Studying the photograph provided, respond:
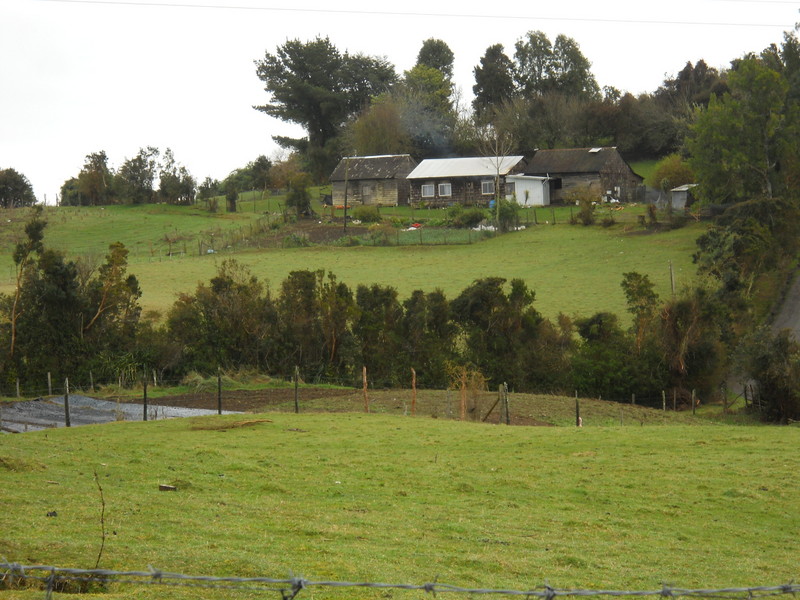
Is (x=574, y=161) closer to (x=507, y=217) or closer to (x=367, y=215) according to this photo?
(x=507, y=217)

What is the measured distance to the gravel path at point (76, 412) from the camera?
81.3ft

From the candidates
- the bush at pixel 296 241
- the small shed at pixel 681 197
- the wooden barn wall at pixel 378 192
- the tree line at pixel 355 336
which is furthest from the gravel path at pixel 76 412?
the wooden barn wall at pixel 378 192

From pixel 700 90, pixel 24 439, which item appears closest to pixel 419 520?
pixel 24 439

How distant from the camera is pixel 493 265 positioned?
57.6 meters

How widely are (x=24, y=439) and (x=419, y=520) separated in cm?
969

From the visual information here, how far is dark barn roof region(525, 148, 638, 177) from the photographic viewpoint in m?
83.3

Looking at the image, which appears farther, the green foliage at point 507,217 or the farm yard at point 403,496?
the green foliage at point 507,217

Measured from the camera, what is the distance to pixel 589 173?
83062 millimetres

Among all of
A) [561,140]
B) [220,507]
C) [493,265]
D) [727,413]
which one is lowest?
[727,413]

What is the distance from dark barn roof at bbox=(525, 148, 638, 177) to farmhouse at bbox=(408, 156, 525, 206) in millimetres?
1771

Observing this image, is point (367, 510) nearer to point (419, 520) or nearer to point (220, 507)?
point (419, 520)

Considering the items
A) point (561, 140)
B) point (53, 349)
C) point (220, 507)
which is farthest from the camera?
point (561, 140)

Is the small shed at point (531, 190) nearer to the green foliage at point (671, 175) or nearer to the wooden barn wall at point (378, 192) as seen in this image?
the green foliage at point (671, 175)

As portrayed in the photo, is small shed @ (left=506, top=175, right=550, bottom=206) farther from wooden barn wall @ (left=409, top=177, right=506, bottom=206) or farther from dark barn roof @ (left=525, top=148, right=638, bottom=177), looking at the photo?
wooden barn wall @ (left=409, top=177, right=506, bottom=206)
